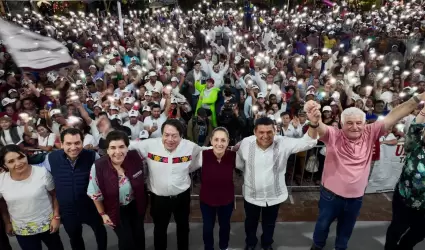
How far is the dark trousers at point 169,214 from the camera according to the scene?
3.51 m

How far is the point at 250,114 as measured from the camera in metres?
6.93

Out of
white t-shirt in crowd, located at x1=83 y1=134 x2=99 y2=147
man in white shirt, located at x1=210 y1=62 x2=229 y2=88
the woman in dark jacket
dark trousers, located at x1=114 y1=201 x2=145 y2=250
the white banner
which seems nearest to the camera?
the woman in dark jacket

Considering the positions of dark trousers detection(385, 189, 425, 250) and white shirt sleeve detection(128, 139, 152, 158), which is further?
white shirt sleeve detection(128, 139, 152, 158)

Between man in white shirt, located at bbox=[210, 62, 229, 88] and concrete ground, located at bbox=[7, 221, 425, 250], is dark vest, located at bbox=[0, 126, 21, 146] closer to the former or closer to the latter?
concrete ground, located at bbox=[7, 221, 425, 250]

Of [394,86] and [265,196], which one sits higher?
[394,86]

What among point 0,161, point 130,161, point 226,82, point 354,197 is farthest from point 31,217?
point 226,82

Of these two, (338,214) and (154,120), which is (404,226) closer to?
(338,214)

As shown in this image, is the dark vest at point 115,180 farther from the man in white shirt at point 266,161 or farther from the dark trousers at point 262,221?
the dark trousers at point 262,221

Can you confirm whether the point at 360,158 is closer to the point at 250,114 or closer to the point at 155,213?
the point at 155,213

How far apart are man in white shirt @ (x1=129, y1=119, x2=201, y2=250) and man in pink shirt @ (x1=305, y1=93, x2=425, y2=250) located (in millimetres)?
1317

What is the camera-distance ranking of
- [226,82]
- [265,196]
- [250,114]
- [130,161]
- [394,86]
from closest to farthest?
[130,161] < [265,196] < [250,114] < [394,86] < [226,82]

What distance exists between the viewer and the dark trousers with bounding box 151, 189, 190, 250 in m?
3.51

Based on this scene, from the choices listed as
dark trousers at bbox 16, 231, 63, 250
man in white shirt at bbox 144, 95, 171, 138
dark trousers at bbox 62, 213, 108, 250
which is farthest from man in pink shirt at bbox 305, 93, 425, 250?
man in white shirt at bbox 144, 95, 171, 138

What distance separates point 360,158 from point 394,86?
5.72m
